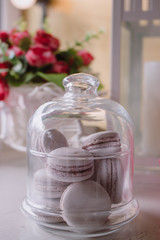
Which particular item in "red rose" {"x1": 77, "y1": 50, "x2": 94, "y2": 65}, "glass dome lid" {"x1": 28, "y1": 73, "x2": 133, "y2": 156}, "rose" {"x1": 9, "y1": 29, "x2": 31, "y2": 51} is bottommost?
"glass dome lid" {"x1": 28, "y1": 73, "x2": 133, "y2": 156}

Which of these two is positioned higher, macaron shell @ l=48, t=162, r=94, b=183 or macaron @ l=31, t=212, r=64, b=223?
macaron shell @ l=48, t=162, r=94, b=183

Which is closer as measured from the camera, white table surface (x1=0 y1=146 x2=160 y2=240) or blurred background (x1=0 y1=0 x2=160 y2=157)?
white table surface (x1=0 y1=146 x2=160 y2=240)

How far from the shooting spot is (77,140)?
42 centimetres

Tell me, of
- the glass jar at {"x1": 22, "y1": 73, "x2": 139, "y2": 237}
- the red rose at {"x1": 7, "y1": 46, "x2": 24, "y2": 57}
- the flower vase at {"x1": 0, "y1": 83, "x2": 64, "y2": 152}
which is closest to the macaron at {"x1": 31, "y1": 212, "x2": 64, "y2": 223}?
the glass jar at {"x1": 22, "y1": 73, "x2": 139, "y2": 237}

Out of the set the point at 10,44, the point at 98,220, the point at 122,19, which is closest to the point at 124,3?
the point at 122,19

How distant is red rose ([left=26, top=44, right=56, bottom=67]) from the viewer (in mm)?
598

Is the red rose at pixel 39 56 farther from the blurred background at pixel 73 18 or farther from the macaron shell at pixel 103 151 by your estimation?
the blurred background at pixel 73 18

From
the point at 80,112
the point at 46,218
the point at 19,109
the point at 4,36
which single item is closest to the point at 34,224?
the point at 46,218

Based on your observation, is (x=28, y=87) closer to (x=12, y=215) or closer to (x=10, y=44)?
(x=10, y=44)

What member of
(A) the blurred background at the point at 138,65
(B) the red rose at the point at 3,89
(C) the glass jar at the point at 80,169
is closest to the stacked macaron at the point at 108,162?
(C) the glass jar at the point at 80,169

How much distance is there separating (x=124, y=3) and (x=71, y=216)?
1.30 feet

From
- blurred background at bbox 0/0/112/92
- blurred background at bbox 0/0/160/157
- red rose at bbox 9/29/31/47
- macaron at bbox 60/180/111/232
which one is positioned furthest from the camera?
blurred background at bbox 0/0/112/92

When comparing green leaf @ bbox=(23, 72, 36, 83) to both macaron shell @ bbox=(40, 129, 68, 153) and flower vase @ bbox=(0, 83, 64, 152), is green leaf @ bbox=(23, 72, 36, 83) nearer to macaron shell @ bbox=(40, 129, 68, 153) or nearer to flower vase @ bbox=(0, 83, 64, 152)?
flower vase @ bbox=(0, 83, 64, 152)

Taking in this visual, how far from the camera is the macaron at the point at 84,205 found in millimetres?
286
